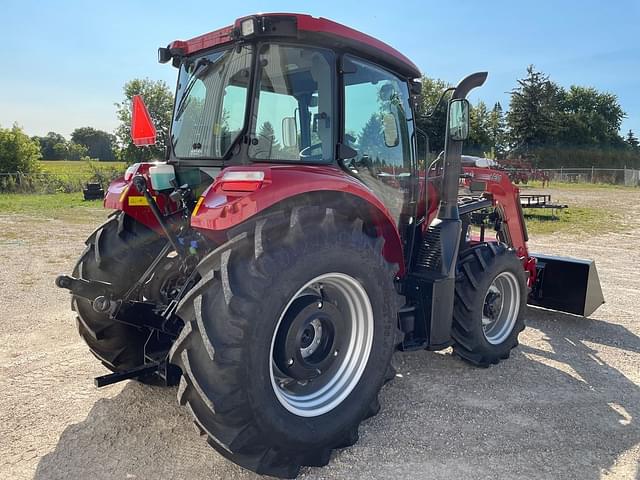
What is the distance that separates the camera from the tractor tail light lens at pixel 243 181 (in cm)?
238

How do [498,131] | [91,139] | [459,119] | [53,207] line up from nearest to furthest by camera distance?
[459,119]
[53,207]
[498,131]
[91,139]

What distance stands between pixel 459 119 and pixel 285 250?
1911 mm

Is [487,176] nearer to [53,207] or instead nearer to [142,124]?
[142,124]

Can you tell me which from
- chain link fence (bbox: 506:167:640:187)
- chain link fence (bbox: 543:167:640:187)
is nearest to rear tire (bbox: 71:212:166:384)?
chain link fence (bbox: 506:167:640:187)

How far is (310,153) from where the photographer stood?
3012 millimetres

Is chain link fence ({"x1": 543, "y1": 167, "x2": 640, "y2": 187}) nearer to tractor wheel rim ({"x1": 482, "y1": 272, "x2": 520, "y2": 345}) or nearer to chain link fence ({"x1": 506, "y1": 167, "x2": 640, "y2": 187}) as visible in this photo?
chain link fence ({"x1": 506, "y1": 167, "x2": 640, "y2": 187})

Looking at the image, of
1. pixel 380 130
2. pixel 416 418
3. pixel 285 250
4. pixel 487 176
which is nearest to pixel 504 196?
pixel 487 176

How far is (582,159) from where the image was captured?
44.7 metres

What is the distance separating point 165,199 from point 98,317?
3.00ft

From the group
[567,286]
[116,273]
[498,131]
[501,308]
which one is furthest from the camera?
[498,131]

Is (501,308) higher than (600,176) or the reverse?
the reverse

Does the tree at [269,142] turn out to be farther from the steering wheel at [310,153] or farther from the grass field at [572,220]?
the grass field at [572,220]

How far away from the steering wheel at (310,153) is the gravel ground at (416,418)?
1.70 meters

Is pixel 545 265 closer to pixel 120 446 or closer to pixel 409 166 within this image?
pixel 409 166
